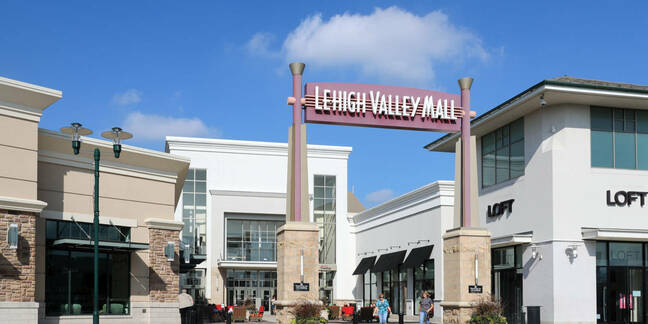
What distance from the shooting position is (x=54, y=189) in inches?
1000

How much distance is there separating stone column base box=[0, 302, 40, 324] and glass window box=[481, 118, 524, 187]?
21583 mm

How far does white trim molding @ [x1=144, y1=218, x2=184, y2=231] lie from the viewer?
28.2 m

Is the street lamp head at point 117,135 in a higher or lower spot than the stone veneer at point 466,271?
higher

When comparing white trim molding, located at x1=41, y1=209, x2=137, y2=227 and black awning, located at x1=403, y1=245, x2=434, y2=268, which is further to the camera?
black awning, located at x1=403, y1=245, x2=434, y2=268

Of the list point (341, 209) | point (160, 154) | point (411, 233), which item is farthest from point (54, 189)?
point (341, 209)

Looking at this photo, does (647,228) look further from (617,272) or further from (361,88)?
(361,88)

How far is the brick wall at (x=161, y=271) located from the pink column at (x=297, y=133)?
16.9 ft

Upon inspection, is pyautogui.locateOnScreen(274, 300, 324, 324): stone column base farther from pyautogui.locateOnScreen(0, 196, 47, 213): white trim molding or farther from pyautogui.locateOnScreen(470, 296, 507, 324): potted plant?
pyautogui.locateOnScreen(0, 196, 47, 213): white trim molding

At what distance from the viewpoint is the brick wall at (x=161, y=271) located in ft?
91.9

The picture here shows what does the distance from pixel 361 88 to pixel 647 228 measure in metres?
14.0

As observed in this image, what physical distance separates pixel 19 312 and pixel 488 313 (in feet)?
50.2

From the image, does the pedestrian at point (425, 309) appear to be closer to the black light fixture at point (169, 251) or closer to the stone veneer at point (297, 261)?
the stone veneer at point (297, 261)

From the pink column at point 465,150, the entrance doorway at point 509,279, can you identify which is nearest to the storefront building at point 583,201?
the entrance doorway at point 509,279

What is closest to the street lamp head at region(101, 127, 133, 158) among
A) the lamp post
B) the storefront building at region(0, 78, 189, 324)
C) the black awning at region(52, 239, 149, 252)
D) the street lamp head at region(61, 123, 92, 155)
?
the lamp post
